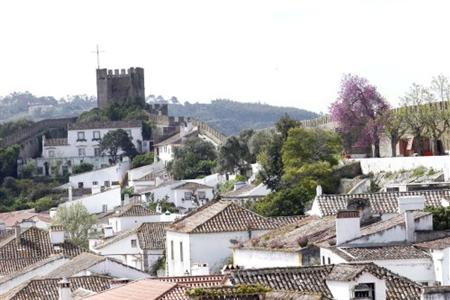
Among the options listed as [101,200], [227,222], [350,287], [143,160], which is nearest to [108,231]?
[101,200]

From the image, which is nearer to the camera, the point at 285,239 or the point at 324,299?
the point at 324,299

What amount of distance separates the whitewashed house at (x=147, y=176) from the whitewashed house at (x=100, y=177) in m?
1.40

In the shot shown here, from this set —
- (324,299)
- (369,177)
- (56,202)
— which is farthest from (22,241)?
(56,202)

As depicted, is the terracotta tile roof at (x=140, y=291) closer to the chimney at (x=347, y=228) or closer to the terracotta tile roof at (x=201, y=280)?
the terracotta tile roof at (x=201, y=280)

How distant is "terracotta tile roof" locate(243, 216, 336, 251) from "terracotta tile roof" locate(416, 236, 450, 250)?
2.90 m

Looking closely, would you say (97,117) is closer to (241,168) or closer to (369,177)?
(241,168)

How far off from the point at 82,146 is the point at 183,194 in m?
49.7

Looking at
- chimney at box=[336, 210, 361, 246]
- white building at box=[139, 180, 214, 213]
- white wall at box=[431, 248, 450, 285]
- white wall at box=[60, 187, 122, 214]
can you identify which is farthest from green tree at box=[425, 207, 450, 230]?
white wall at box=[60, 187, 122, 214]

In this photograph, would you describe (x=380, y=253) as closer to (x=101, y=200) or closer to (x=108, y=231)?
(x=108, y=231)

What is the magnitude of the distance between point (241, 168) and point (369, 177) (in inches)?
1138

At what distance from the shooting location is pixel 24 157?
545 ft

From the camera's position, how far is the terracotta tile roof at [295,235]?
47.4 meters

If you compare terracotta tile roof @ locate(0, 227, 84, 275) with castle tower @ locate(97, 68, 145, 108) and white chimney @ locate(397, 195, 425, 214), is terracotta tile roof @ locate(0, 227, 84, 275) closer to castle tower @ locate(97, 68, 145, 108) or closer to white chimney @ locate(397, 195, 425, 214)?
white chimney @ locate(397, 195, 425, 214)

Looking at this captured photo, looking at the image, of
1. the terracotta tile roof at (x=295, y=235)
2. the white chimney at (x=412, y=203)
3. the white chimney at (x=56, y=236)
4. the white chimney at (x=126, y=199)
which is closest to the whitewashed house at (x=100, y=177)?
the white chimney at (x=126, y=199)
